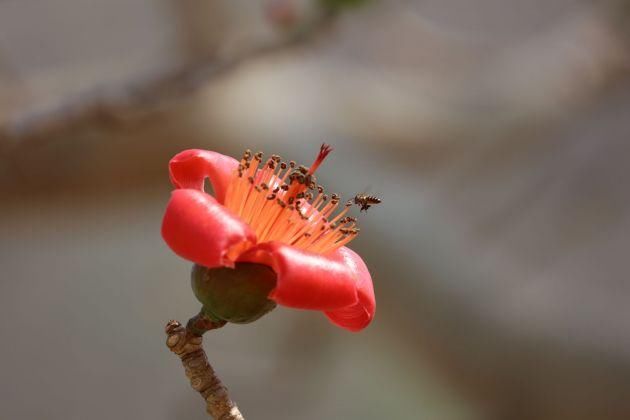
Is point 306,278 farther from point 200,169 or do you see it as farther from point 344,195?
point 344,195

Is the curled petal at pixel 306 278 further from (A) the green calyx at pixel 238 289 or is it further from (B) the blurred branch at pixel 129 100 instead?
(B) the blurred branch at pixel 129 100

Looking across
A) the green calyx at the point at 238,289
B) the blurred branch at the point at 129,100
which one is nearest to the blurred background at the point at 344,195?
the blurred branch at the point at 129,100

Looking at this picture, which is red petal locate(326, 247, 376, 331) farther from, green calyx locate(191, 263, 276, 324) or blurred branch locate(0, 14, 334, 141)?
blurred branch locate(0, 14, 334, 141)

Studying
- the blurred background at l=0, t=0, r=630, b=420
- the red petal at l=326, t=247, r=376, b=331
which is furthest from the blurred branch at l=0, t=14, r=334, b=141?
the red petal at l=326, t=247, r=376, b=331

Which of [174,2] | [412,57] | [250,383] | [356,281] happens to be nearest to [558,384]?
[250,383]

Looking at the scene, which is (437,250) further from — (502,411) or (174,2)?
(174,2)

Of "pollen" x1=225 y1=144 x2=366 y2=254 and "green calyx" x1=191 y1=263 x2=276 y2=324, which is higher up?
"pollen" x1=225 y1=144 x2=366 y2=254
